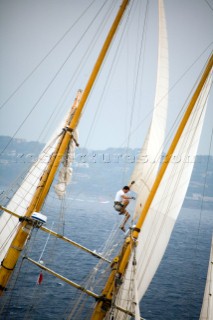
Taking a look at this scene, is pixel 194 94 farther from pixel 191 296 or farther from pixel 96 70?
pixel 191 296

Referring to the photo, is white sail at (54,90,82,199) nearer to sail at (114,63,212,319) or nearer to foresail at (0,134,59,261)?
foresail at (0,134,59,261)

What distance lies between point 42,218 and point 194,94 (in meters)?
7.72

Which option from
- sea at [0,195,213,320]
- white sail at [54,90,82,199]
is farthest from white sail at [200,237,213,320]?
white sail at [54,90,82,199]

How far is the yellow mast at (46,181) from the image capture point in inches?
454

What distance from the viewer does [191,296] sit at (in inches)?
1769

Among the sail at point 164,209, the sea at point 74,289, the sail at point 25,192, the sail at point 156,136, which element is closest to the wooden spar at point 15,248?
the sea at point 74,289

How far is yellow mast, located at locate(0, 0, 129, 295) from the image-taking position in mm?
11539

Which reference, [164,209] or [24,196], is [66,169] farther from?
[164,209]

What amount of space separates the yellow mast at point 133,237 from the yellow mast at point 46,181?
3.80 m

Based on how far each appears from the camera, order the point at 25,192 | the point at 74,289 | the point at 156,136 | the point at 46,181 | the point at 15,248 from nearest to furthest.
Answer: the point at 15,248
the point at 46,181
the point at 156,136
the point at 25,192
the point at 74,289

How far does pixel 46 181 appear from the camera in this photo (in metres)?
12.3

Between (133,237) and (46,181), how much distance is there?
413 cm

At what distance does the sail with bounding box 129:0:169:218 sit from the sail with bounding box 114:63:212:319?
66cm

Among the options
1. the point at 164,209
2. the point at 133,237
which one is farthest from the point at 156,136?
the point at 133,237
